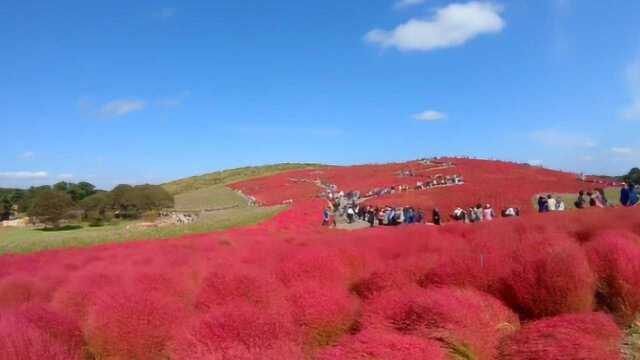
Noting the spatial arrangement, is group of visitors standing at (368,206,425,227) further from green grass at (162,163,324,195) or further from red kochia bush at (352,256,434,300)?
green grass at (162,163,324,195)

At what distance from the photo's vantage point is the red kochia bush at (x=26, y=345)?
11.4ft

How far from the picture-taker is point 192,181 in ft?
373

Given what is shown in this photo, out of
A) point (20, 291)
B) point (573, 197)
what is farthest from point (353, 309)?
point (573, 197)

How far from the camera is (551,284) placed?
16.4 ft

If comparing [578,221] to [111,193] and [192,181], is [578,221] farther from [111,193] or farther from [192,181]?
[192,181]

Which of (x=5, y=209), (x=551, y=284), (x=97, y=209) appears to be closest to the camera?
(x=551, y=284)

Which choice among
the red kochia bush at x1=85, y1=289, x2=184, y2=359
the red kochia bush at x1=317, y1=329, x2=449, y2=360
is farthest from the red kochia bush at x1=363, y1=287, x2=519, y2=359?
the red kochia bush at x1=85, y1=289, x2=184, y2=359

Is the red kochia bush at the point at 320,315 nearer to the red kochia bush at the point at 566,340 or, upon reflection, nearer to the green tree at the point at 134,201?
the red kochia bush at the point at 566,340

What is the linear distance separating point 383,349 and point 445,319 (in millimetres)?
942

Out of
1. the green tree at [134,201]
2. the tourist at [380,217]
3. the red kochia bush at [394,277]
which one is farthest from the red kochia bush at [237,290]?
the green tree at [134,201]

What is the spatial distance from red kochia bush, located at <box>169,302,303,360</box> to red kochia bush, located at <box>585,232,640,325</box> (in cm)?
337

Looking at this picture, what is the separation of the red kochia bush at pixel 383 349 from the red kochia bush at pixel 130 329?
5.90 feet

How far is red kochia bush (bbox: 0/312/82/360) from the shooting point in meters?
3.47

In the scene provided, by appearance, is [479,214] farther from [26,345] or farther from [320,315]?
[26,345]
